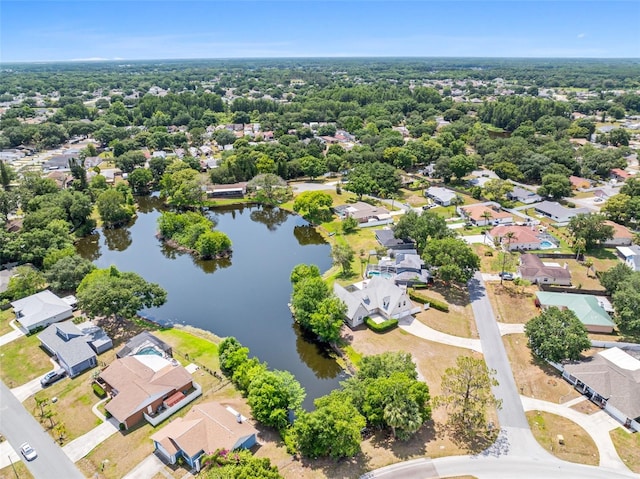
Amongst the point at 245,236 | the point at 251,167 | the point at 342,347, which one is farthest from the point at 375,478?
the point at 251,167

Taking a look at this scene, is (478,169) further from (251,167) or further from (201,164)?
(201,164)

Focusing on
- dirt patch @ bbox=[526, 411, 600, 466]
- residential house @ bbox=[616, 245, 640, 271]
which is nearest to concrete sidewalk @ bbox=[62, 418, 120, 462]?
dirt patch @ bbox=[526, 411, 600, 466]

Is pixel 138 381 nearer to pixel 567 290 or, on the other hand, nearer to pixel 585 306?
pixel 585 306

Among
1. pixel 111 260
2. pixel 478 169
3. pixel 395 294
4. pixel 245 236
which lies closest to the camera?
pixel 395 294

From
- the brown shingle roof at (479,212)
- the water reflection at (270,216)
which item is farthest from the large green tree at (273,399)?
the brown shingle roof at (479,212)

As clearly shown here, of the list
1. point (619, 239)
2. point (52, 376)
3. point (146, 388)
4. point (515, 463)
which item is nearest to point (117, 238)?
point (52, 376)

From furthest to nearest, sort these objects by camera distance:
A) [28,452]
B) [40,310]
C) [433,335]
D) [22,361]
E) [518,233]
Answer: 1. [518,233]
2. [40,310]
3. [433,335]
4. [22,361]
5. [28,452]

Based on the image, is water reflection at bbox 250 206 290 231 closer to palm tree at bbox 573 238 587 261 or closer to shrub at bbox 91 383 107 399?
shrub at bbox 91 383 107 399
